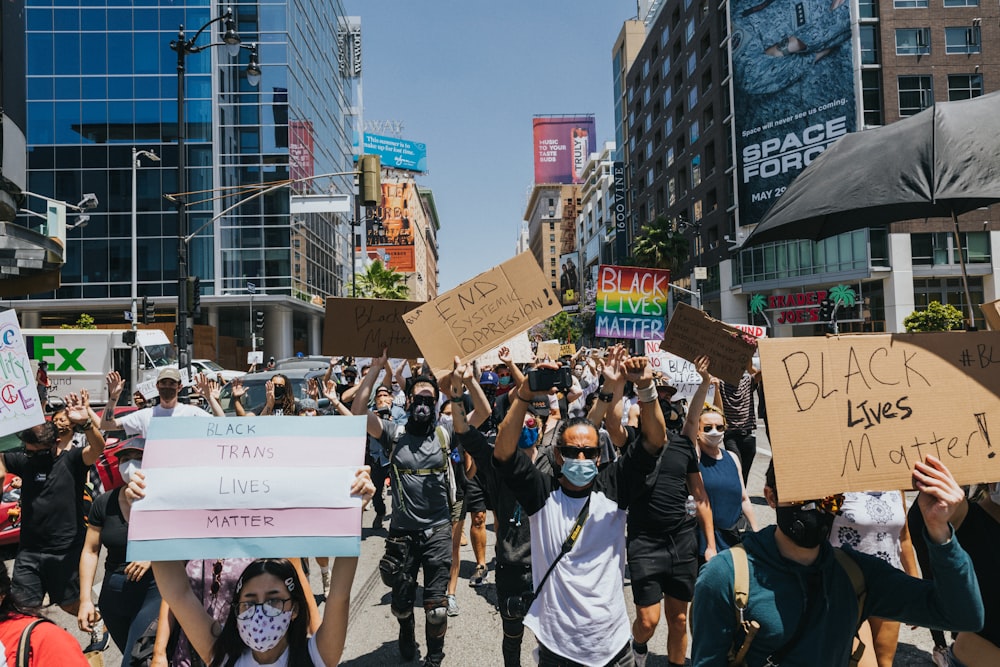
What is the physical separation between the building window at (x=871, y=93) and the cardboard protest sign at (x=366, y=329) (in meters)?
43.4

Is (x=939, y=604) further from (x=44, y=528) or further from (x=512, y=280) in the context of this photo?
(x=44, y=528)

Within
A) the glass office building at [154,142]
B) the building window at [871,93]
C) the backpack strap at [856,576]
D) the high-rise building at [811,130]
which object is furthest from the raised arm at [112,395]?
the building window at [871,93]

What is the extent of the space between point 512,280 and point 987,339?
2800mm

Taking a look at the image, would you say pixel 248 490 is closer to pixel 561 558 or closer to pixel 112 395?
pixel 561 558

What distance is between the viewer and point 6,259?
737cm

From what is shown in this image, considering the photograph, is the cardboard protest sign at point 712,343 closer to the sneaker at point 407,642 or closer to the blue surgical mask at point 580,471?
the blue surgical mask at point 580,471

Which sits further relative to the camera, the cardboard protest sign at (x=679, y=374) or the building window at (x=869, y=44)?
the building window at (x=869, y=44)

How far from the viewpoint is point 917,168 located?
9.33 ft

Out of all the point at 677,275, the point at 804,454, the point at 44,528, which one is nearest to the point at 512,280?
the point at 804,454

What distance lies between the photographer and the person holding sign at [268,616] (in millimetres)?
2541

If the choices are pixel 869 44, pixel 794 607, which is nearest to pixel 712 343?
pixel 794 607

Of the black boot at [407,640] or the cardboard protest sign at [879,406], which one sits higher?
the cardboard protest sign at [879,406]

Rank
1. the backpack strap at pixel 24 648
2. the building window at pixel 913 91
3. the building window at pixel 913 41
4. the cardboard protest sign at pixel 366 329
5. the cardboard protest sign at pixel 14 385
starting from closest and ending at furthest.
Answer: the backpack strap at pixel 24 648 < the cardboard protest sign at pixel 14 385 < the cardboard protest sign at pixel 366 329 < the building window at pixel 913 91 < the building window at pixel 913 41

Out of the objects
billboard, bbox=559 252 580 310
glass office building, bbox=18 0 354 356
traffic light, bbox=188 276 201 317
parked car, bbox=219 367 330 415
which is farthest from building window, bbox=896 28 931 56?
billboard, bbox=559 252 580 310
